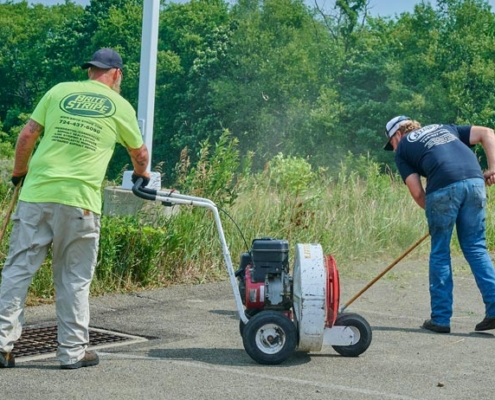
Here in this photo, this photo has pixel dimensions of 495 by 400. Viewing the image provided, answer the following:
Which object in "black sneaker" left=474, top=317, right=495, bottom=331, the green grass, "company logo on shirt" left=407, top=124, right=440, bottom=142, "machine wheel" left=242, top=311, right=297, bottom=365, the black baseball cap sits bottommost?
"machine wheel" left=242, top=311, right=297, bottom=365

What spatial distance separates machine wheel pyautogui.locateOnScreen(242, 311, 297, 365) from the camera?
660cm

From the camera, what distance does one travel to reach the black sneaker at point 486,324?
798 centimetres

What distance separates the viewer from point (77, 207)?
6.27m

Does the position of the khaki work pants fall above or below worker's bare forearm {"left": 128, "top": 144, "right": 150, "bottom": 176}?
below

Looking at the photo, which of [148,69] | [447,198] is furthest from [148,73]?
[447,198]

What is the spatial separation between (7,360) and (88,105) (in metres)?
1.65

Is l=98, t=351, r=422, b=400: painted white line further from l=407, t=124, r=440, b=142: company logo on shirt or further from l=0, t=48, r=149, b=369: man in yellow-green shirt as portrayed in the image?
l=407, t=124, r=440, b=142: company logo on shirt

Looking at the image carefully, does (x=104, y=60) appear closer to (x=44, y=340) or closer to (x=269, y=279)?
(x=269, y=279)

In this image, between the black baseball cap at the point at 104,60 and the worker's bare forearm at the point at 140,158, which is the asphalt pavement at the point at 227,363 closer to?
the worker's bare forearm at the point at 140,158

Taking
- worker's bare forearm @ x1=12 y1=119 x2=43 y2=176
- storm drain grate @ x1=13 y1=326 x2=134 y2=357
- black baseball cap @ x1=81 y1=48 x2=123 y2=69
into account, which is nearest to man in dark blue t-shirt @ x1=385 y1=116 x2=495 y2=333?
storm drain grate @ x1=13 y1=326 x2=134 y2=357

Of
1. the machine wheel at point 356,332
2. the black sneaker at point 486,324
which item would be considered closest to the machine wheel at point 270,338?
the machine wheel at point 356,332

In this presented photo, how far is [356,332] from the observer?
22.6ft

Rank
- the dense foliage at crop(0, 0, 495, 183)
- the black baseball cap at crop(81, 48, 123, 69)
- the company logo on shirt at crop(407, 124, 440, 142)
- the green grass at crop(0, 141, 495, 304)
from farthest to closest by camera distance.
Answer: the dense foliage at crop(0, 0, 495, 183) < the green grass at crop(0, 141, 495, 304) < the company logo on shirt at crop(407, 124, 440, 142) < the black baseball cap at crop(81, 48, 123, 69)

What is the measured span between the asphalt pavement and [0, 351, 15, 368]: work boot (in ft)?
0.24
